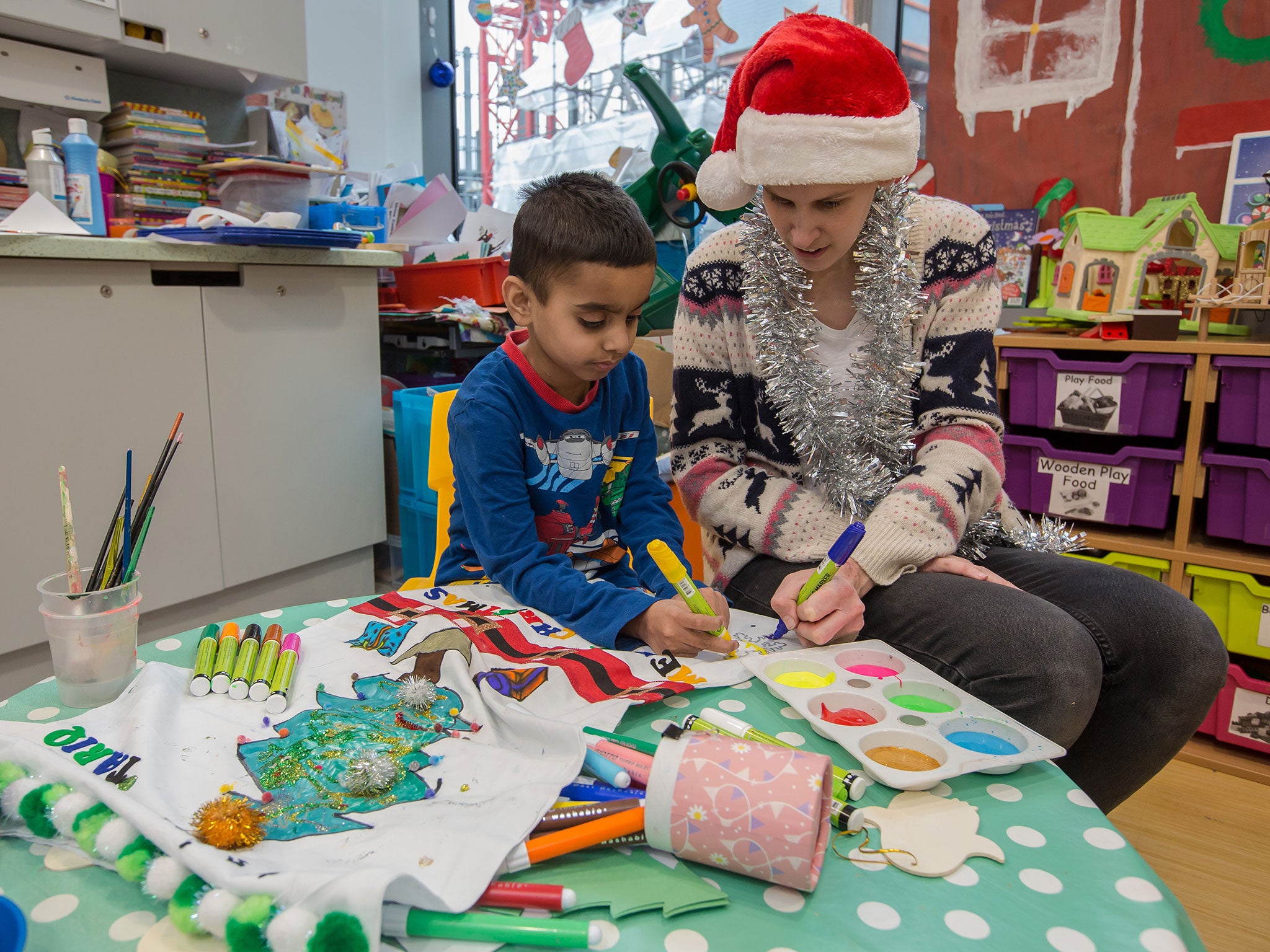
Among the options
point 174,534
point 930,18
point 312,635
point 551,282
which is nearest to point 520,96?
point 930,18

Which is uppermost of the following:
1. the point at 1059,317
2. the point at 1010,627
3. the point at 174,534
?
the point at 1059,317

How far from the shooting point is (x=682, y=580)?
73 cm

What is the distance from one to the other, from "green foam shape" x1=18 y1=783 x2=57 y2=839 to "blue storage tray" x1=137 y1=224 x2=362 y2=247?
54.4 inches

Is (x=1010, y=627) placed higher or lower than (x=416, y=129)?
lower

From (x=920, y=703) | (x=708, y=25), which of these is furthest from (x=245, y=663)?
(x=708, y=25)

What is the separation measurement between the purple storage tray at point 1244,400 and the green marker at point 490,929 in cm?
159

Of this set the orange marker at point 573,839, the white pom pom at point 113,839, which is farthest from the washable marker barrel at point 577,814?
the white pom pom at point 113,839

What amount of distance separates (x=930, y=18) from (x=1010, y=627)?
1.88m

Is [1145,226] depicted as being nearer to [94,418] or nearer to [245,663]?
[245,663]

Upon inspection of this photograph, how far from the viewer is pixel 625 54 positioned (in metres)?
2.64

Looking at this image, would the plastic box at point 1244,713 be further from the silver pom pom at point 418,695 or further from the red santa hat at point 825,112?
the silver pom pom at point 418,695

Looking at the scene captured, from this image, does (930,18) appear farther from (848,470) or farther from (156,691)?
(156,691)

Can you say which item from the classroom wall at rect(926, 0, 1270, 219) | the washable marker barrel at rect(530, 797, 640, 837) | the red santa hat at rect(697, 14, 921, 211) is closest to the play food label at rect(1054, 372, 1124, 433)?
the classroom wall at rect(926, 0, 1270, 219)

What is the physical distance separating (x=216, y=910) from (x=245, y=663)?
28 centimetres
